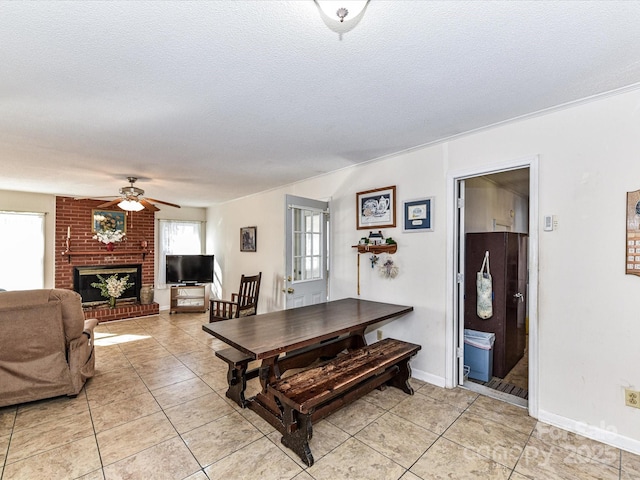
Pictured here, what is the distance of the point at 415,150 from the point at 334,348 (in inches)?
86.3

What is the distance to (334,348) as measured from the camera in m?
3.17

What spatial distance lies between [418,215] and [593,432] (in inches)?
80.8

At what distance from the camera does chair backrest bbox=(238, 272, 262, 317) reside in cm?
438

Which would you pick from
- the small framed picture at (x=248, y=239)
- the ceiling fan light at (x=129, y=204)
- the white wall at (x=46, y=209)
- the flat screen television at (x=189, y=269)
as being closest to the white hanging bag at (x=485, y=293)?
the small framed picture at (x=248, y=239)

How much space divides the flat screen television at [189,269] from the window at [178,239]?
30 centimetres

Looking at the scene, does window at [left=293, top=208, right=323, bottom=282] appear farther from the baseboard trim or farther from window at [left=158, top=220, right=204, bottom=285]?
window at [left=158, top=220, right=204, bottom=285]

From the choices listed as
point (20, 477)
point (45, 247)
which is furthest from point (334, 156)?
point (45, 247)

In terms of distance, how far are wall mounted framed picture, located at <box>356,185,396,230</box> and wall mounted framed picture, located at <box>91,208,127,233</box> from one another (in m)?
4.95

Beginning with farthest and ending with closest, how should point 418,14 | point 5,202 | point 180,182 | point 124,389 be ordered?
point 5,202, point 180,182, point 124,389, point 418,14

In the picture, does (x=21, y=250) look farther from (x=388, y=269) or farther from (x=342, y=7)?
(x=342, y=7)

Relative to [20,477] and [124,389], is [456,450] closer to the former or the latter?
[20,477]

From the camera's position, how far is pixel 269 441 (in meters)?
2.13

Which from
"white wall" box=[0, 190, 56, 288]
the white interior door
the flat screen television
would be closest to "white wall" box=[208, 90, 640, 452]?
the white interior door

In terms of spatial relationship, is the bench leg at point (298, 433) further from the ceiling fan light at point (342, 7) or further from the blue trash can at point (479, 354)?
the ceiling fan light at point (342, 7)
